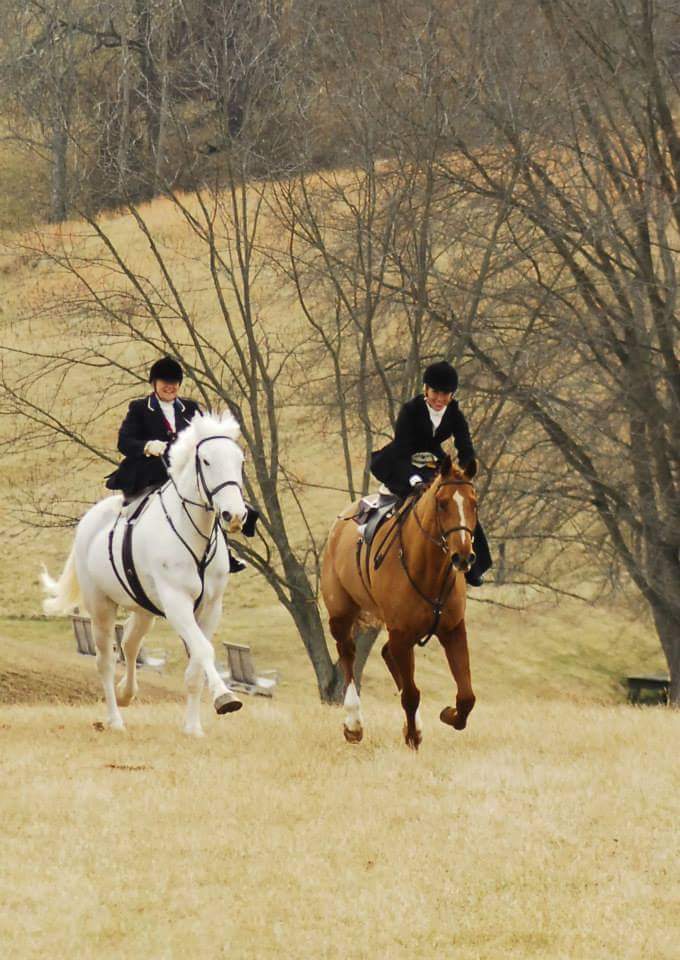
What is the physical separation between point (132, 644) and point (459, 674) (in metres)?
3.88

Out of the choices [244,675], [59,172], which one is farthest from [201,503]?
[244,675]

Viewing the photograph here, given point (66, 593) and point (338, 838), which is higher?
point (66, 593)

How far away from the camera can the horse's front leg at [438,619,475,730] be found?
11.4 meters

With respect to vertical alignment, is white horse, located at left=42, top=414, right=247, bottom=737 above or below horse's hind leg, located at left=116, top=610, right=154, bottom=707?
above

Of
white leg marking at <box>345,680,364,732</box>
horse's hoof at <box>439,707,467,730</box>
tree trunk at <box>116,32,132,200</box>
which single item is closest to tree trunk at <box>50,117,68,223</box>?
tree trunk at <box>116,32,132,200</box>

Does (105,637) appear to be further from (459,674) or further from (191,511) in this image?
(459,674)

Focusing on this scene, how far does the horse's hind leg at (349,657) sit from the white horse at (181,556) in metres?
1.13

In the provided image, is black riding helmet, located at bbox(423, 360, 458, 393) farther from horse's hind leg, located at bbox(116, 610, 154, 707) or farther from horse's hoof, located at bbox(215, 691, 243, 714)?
horse's hind leg, located at bbox(116, 610, 154, 707)

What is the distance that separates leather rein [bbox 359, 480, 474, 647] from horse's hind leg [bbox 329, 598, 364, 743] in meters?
0.81

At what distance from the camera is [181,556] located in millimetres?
12547

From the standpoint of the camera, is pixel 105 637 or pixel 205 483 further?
pixel 105 637

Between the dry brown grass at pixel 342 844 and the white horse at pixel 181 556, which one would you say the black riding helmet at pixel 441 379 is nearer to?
the white horse at pixel 181 556

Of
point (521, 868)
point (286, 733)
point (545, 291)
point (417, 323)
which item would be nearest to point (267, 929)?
point (521, 868)

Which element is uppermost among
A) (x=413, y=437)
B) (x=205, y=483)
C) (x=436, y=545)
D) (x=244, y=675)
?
(x=413, y=437)
